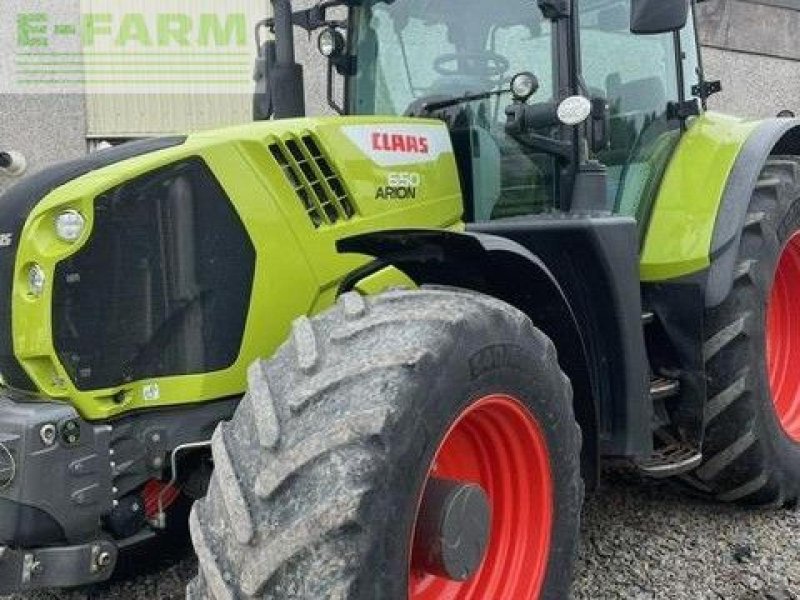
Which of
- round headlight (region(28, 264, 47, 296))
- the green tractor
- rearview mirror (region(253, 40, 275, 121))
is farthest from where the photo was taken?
rearview mirror (region(253, 40, 275, 121))

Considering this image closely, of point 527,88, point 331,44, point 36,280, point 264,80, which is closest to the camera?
point 36,280

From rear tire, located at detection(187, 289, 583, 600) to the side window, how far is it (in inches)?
48.7

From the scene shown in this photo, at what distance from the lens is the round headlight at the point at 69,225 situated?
2189mm

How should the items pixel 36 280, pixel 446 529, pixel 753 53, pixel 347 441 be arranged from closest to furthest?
pixel 347 441 < pixel 446 529 < pixel 36 280 < pixel 753 53

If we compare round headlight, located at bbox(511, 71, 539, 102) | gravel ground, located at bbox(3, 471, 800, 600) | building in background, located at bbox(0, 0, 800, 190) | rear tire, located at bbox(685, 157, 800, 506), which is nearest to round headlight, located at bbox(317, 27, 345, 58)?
round headlight, located at bbox(511, 71, 539, 102)

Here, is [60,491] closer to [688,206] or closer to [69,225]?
[69,225]

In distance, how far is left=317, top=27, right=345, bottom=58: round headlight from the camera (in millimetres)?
3432

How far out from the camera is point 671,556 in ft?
10.4

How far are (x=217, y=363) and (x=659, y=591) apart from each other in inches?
61.0

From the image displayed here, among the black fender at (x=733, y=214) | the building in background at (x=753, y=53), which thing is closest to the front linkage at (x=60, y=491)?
the black fender at (x=733, y=214)

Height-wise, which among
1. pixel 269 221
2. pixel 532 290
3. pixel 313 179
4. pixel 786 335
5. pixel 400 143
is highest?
pixel 400 143

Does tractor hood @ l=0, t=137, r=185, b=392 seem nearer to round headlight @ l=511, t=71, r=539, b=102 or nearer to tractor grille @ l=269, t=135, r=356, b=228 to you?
tractor grille @ l=269, t=135, r=356, b=228

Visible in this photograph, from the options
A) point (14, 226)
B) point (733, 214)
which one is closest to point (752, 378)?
point (733, 214)

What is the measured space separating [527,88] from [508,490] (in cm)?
124
